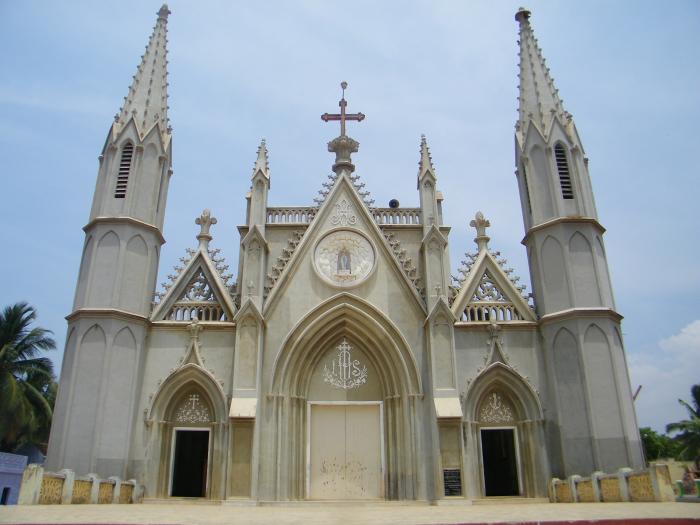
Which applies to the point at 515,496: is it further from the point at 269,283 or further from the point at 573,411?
the point at 269,283

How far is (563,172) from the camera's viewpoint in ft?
74.7

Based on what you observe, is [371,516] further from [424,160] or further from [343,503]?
[424,160]

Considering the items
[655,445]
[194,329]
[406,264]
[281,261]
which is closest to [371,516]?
[194,329]

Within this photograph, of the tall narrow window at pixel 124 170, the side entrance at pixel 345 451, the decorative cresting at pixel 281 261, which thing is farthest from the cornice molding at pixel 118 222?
the side entrance at pixel 345 451

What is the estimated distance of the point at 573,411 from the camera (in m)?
19.1

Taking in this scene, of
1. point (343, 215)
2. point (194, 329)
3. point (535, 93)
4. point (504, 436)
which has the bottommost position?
point (504, 436)

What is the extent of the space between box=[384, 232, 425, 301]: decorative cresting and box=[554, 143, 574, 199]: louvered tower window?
6.38 meters

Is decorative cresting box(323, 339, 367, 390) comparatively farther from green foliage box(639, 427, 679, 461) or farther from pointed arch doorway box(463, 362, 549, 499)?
green foliage box(639, 427, 679, 461)

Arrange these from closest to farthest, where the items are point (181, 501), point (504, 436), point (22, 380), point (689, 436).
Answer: point (181, 501) < point (504, 436) < point (22, 380) < point (689, 436)

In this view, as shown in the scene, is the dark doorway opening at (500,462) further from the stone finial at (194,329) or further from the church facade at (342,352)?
the stone finial at (194,329)

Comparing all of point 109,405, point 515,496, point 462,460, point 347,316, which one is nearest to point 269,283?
point 347,316

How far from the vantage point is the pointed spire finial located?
78.5ft

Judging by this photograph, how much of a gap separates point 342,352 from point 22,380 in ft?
81.0

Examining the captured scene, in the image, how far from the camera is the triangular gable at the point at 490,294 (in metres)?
21.9
